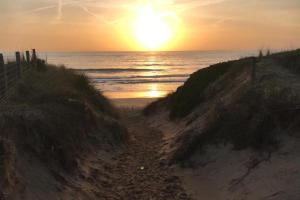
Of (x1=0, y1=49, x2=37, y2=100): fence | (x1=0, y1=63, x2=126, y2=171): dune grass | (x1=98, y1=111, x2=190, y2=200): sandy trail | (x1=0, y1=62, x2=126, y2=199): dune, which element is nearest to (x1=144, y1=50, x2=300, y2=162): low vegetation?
(x1=98, y1=111, x2=190, y2=200): sandy trail

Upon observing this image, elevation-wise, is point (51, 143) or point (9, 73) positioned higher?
point (9, 73)

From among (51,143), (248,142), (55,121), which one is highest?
(55,121)

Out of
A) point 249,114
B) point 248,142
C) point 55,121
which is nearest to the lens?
point 248,142

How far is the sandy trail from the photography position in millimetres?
11461

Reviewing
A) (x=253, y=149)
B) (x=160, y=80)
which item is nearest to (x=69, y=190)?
(x=253, y=149)

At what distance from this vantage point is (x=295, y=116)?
1189 cm

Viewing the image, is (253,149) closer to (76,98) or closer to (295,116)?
(295,116)

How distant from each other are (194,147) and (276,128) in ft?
9.83

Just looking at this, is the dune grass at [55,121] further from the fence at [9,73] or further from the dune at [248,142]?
the dune at [248,142]

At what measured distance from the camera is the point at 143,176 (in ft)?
42.6

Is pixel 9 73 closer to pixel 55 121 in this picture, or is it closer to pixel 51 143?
pixel 55 121

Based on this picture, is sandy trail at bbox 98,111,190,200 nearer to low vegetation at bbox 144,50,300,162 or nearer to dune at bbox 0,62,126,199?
dune at bbox 0,62,126,199

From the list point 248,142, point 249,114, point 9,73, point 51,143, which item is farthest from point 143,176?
point 9,73

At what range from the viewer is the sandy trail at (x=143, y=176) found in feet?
37.6
